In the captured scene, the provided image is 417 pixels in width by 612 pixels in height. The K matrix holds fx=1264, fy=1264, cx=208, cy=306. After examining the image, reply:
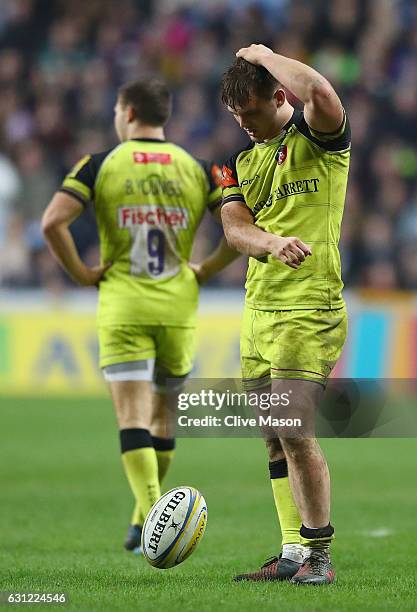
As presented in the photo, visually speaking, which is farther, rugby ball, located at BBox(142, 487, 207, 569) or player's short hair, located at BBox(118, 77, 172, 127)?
player's short hair, located at BBox(118, 77, 172, 127)

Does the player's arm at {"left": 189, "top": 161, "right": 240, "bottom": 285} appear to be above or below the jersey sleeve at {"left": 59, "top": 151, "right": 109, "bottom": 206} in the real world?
below

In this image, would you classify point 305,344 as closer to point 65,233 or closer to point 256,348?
point 256,348

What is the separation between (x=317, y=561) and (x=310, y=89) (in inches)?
78.9

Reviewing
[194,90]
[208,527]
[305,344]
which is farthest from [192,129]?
[305,344]

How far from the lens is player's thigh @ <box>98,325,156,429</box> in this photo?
675 centimetres

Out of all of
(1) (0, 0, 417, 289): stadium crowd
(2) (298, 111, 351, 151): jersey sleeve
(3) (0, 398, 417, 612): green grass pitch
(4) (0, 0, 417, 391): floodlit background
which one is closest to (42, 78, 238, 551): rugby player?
(3) (0, 398, 417, 612): green grass pitch

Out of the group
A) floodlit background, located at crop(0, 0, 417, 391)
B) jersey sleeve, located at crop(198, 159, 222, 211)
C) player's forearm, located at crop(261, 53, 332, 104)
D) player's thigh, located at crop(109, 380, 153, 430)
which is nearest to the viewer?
player's forearm, located at crop(261, 53, 332, 104)

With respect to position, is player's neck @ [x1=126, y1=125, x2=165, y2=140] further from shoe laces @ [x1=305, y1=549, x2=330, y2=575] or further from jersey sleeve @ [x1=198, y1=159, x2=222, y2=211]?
shoe laces @ [x1=305, y1=549, x2=330, y2=575]

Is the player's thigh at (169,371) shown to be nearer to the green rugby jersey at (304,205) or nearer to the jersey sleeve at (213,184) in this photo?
the jersey sleeve at (213,184)

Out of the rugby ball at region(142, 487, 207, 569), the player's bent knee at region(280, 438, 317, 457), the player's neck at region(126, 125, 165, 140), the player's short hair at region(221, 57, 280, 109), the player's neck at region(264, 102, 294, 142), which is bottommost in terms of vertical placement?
the rugby ball at region(142, 487, 207, 569)

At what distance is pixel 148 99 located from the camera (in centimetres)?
698

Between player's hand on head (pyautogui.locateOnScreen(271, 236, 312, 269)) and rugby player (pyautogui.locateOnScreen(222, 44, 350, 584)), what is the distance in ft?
0.17

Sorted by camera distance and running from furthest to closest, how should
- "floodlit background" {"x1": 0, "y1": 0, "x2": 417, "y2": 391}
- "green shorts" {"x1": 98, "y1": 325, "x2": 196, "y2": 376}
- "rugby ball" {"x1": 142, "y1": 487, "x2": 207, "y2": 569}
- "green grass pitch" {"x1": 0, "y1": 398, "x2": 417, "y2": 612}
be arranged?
"floodlit background" {"x1": 0, "y1": 0, "x2": 417, "y2": 391}, "green shorts" {"x1": 98, "y1": 325, "x2": 196, "y2": 376}, "rugby ball" {"x1": 142, "y1": 487, "x2": 207, "y2": 569}, "green grass pitch" {"x1": 0, "y1": 398, "x2": 417, "y2": 612}

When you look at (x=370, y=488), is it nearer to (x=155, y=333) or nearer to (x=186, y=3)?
(x=155, y=333)
